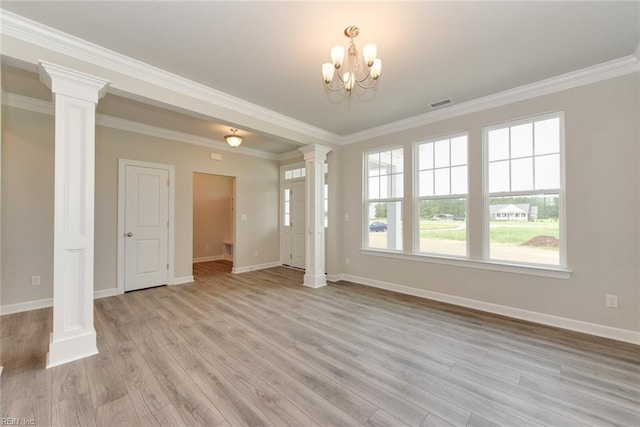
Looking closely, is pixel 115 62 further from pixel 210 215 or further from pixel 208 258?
pixel 208 258

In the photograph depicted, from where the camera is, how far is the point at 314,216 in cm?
478

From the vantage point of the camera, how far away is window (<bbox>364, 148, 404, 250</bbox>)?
14.8 ft

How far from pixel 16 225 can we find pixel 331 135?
15.8 ft

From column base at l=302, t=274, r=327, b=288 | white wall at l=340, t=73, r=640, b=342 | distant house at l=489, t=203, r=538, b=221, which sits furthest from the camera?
column base at l=302, t=274, r=327, b=288

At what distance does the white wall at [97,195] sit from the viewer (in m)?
3.43

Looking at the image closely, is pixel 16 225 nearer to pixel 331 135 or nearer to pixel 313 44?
pixel 313 44

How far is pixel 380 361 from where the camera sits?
2311 millimetres

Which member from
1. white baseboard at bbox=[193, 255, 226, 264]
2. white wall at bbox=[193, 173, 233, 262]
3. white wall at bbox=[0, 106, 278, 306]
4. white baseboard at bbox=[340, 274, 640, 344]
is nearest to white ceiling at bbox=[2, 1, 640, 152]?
white wall at bbox=[0, 106, 278, 306]

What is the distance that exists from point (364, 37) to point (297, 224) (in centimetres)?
448

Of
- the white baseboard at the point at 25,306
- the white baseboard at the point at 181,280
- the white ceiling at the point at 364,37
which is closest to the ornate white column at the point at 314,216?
the white ceiling at the point at 364,37

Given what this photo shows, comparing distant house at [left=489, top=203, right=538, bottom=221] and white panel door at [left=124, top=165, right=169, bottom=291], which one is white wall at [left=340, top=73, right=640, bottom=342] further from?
white panel door at [left=124, top=165, right=169, bottom=291]

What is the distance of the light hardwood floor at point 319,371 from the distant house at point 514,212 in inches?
50.0

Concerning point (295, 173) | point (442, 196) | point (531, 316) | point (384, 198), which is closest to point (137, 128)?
point (295, 173)

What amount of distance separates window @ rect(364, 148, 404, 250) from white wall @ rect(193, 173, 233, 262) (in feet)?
15.1
